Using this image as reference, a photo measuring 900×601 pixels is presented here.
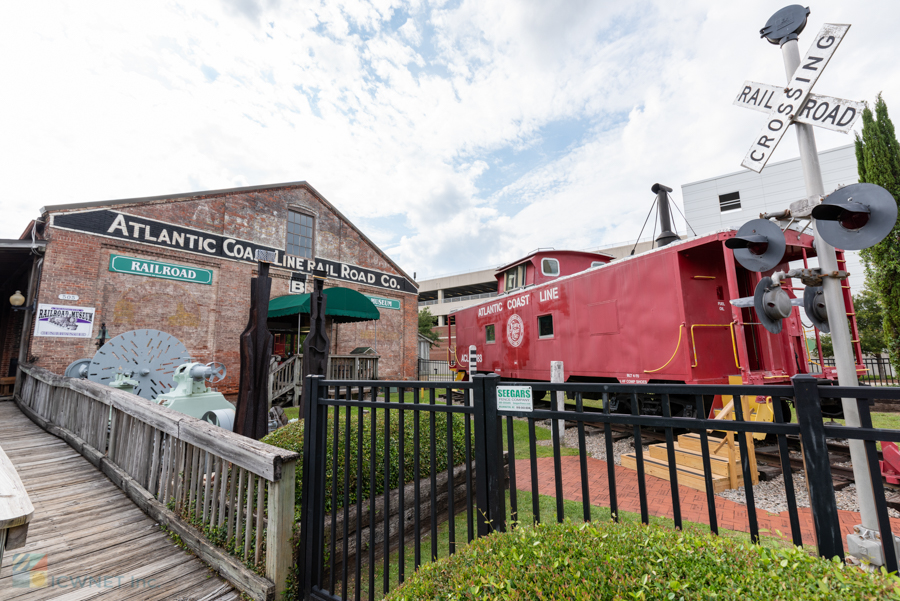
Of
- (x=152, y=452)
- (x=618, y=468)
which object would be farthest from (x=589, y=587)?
(x=618, y=468)

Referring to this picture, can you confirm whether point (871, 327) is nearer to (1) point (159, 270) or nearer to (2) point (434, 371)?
(2) point (434, 371)

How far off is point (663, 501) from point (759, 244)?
295cm

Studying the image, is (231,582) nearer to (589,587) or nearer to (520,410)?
(520,410)

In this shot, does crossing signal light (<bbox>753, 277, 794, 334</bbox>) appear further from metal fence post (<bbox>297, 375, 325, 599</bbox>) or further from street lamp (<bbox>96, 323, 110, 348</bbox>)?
street lamp (<bbox>96, 323, 110, 348</bbox>)

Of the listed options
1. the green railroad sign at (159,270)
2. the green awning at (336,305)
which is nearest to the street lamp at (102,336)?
the green railroad sign at (159,270)

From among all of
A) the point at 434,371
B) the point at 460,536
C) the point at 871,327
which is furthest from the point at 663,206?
the point at 434,371

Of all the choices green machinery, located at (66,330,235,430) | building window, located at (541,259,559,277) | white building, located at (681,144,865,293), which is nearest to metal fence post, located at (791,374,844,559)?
green machinery, located at (66,330,235,430)

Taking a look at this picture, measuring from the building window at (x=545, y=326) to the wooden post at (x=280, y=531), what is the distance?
23.4 ft

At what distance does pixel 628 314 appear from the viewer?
7055mm

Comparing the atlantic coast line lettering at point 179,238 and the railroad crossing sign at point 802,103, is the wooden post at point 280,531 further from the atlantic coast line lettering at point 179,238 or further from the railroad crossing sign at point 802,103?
the atlantic coast line lettering at point 179,238

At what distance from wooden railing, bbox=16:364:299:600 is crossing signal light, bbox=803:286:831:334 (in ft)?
13.7

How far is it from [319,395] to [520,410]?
1641 mm

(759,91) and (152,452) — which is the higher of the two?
(759,91)

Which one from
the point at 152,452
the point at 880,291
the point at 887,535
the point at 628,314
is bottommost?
the point at 152,452
